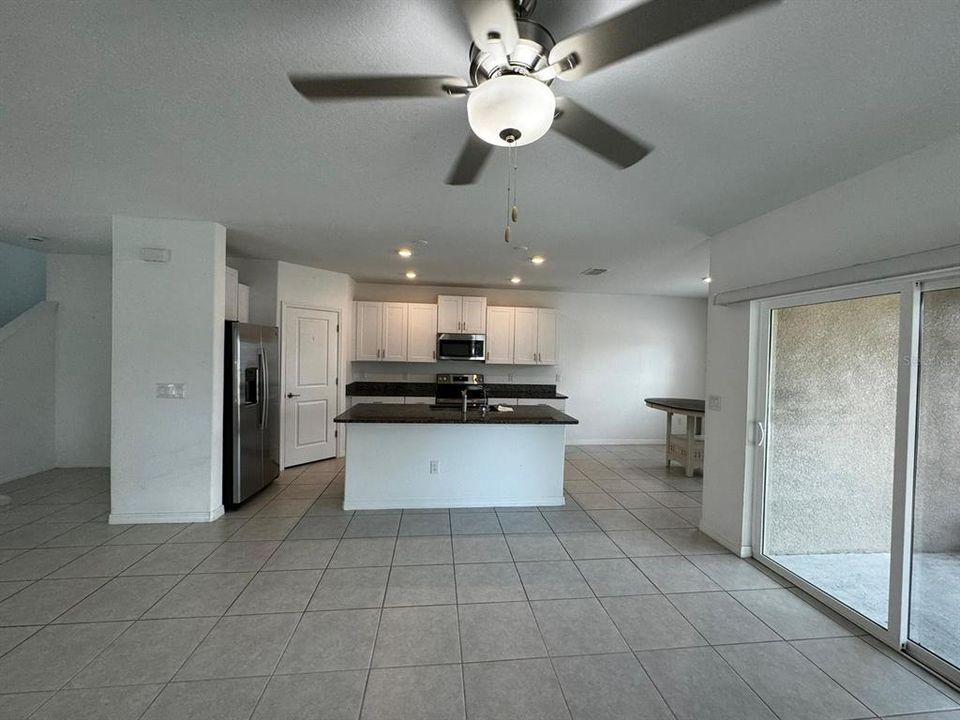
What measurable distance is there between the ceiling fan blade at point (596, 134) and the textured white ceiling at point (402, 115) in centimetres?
24

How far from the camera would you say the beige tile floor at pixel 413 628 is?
1541 mm

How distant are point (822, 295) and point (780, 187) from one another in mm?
684

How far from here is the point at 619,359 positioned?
6.17 m

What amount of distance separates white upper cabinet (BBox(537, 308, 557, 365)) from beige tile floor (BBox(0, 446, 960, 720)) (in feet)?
9.50

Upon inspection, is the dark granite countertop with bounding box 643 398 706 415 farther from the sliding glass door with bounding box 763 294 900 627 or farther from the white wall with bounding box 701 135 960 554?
the sliding glass door with bounding box 763 294 900 627

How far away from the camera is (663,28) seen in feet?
2.90

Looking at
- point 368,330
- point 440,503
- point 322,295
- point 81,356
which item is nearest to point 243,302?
point 322,295

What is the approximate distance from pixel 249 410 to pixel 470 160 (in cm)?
312

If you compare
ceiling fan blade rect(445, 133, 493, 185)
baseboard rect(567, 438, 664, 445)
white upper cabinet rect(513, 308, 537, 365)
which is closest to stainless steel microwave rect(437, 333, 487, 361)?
white upper cabinet rect(513, 308, 537, 365)

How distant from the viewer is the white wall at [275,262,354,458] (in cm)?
430

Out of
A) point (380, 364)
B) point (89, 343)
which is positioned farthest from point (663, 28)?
point (89, 343)

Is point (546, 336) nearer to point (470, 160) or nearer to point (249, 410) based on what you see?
point (249, 410)

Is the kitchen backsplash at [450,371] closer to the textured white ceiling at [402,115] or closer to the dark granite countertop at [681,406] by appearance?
the dark granite countertop at [681,406]

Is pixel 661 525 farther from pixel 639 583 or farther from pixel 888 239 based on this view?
pixel 888 239
